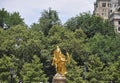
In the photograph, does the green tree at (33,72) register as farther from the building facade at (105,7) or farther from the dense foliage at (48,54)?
the building facade at (105,7)

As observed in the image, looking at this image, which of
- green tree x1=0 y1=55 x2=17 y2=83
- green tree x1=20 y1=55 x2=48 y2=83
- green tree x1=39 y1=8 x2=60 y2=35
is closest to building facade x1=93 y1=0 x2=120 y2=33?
green tree x1=39 y1=8 x2=60 y2=35

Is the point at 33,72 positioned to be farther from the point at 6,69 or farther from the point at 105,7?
the point at 105,7

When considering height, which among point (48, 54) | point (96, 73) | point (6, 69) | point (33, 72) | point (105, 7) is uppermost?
point (105, 7)

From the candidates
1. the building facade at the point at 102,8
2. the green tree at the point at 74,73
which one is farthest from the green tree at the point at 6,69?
the building facade at the point at 102,8

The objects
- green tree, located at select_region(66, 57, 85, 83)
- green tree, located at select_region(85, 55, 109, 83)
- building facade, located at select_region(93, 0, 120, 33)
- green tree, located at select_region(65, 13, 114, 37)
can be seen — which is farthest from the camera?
building facade, located at select_region(93, 0, 120, 33)

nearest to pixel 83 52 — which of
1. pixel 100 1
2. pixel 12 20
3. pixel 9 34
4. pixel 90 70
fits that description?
pixel 90 70

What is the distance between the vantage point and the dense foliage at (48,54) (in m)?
67.8

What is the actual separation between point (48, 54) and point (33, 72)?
817 centimetres

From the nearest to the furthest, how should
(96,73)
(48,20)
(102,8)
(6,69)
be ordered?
1. (6,69)
2. (96,73)
3. (48,20)
4. (102,8)

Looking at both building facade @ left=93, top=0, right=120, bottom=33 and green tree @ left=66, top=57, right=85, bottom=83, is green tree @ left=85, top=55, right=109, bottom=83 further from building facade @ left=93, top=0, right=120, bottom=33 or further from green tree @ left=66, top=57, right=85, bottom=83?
building facade @ left=93, top=0, right=120, bottom=33

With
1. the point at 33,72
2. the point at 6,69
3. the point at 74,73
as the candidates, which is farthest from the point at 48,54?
the point at 33,72

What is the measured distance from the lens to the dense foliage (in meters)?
67.8

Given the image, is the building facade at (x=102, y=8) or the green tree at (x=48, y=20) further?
the building facade at (x=102, y=8)

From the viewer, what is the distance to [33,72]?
65500 mm
